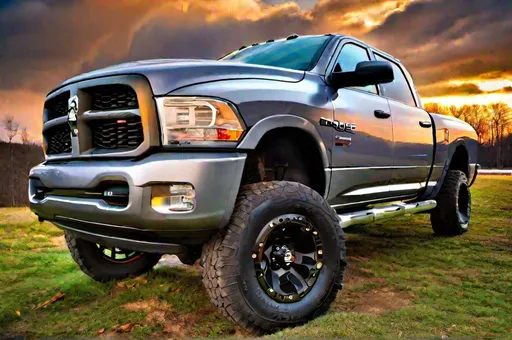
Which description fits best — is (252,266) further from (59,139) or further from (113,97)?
(59,139)

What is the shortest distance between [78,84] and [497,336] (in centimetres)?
310

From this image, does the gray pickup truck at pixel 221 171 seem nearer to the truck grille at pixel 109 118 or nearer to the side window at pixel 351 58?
the truck grille at pixel 109 118

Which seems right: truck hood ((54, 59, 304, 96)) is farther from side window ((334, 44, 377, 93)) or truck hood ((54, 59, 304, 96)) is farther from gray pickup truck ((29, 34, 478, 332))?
side window ((334, 44, 377, 93))

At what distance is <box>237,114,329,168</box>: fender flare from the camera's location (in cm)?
284

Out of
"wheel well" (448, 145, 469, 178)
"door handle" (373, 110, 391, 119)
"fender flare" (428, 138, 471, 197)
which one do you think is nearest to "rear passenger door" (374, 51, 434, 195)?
"door handle" (373, 110, 391, 119)

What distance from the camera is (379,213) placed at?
14.0 ft

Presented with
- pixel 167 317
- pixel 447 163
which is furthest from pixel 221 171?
pixel 447 163

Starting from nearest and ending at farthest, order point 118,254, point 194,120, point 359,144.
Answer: point 194,120, point 359,144, point 118,254

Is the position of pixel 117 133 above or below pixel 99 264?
above

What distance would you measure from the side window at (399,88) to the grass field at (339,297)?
1.80m

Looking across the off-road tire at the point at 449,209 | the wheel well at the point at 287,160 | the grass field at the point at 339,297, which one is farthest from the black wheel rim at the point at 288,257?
the off-road tire at the point at 449,209

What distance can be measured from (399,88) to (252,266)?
3.51 m

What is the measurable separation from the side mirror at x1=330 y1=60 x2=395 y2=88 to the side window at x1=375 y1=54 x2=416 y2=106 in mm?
1371

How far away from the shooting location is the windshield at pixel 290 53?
392cm
